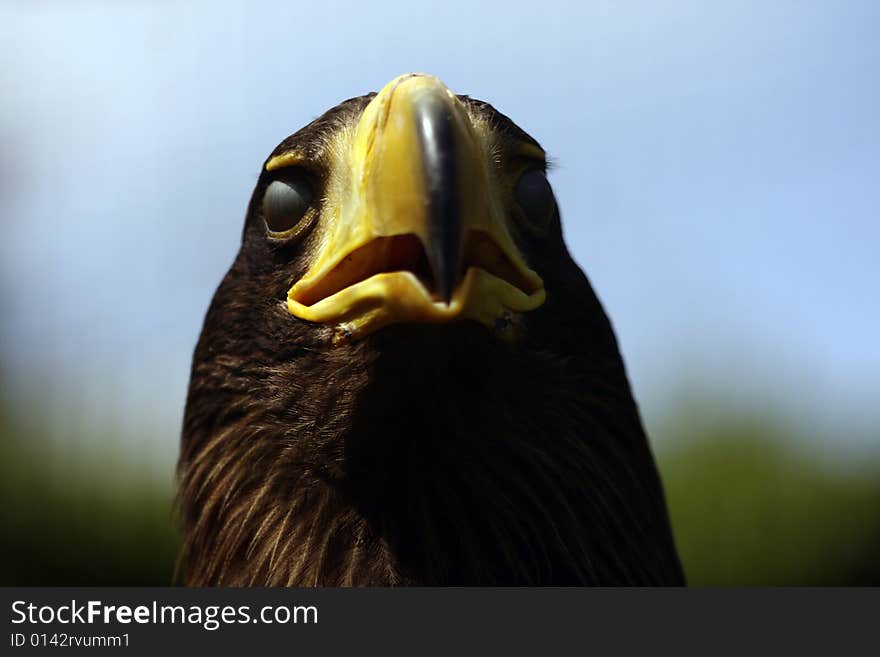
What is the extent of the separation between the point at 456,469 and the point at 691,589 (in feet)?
2.18

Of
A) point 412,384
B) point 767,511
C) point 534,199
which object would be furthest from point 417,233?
point 767,511

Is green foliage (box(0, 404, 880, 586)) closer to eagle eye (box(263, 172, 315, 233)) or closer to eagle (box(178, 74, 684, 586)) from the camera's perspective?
eagle (box(178, 74, 684, 586))

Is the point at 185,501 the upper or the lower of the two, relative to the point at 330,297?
lower

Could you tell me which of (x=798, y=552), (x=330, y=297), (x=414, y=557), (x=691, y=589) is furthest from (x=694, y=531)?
(x=330, y=297)

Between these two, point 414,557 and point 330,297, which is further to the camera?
point 414,557

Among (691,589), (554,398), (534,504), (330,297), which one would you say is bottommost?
(691,589)

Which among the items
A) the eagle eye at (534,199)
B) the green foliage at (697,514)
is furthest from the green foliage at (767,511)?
the eagle eye at (534,199)

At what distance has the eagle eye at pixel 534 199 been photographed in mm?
2164

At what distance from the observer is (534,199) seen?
218 cm

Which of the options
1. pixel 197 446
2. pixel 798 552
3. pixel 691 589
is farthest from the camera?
pixel 798 552

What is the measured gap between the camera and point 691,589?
7.43ft

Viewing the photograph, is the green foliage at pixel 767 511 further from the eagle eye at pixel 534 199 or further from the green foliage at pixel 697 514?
the eagle eye at pixel 534 199

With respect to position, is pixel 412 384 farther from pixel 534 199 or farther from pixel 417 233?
pixel 534 199

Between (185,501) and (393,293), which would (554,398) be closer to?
(393,293)
